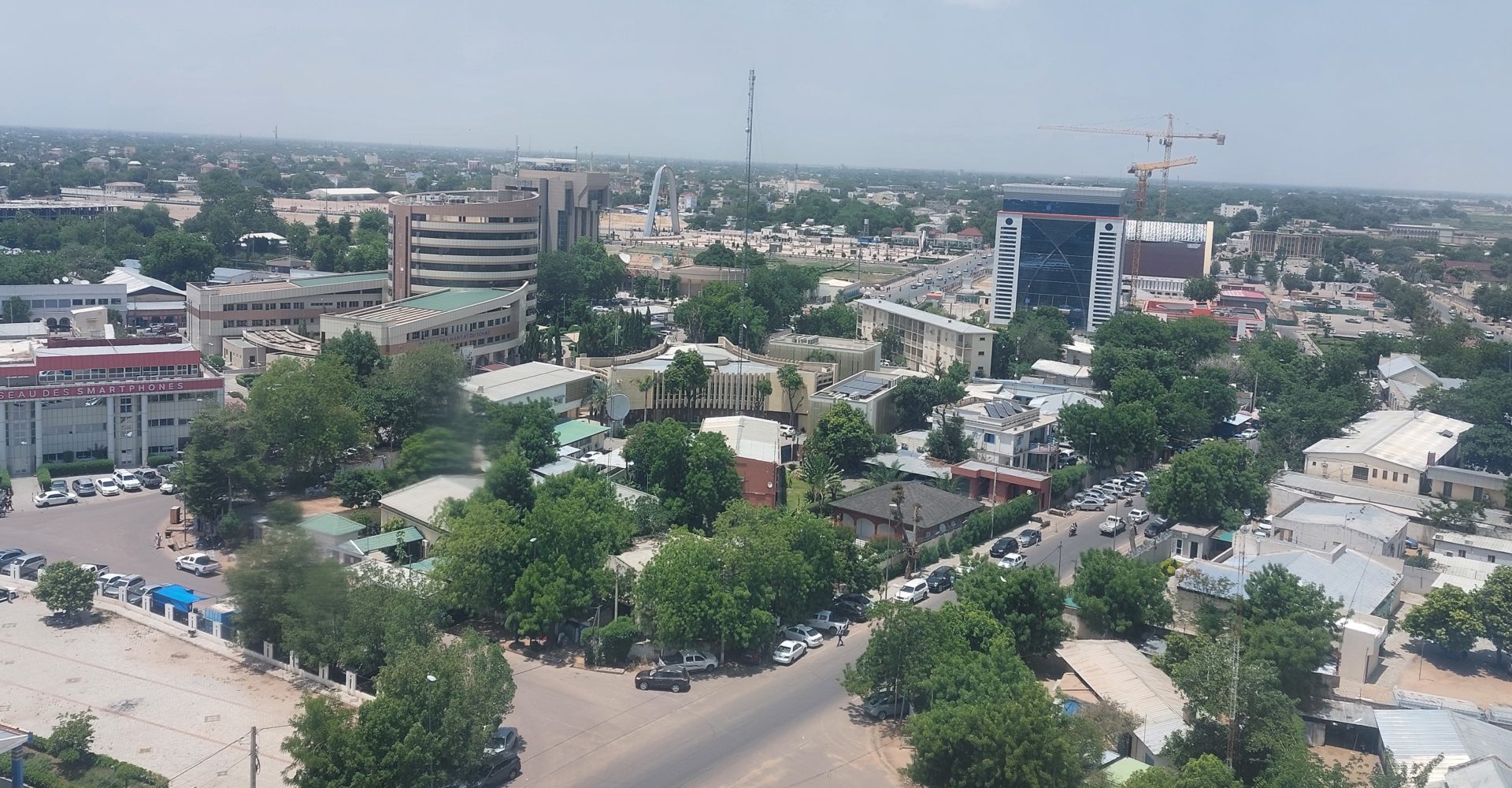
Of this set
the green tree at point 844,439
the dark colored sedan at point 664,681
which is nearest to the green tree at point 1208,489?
the green tree at point 844,439

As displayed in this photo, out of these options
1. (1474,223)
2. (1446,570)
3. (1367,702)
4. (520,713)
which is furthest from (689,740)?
(1474,223)

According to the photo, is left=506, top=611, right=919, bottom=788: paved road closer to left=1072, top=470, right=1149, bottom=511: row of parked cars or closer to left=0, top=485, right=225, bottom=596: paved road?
left=0, top=485, right=225, bottom=596: paved road

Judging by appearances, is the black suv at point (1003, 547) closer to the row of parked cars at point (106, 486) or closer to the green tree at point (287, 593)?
the green tree at point (287, 593)

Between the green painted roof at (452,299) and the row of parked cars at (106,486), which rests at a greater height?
the green painted roof at (452,299)

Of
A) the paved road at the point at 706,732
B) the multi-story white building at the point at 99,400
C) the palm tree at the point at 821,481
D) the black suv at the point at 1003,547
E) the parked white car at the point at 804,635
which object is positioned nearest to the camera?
the paved road at the point at 706,732

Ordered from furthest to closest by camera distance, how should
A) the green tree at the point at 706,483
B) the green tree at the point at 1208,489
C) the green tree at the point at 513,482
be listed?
1. the green tree at the point at 1208,489
2. the green tree at the point at 706,483
3. the green tree at the point at 513,482

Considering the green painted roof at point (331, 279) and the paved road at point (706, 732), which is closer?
the paved road at point (706, 732)

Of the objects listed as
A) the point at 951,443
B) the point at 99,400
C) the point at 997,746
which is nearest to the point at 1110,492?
the point at 951,443
